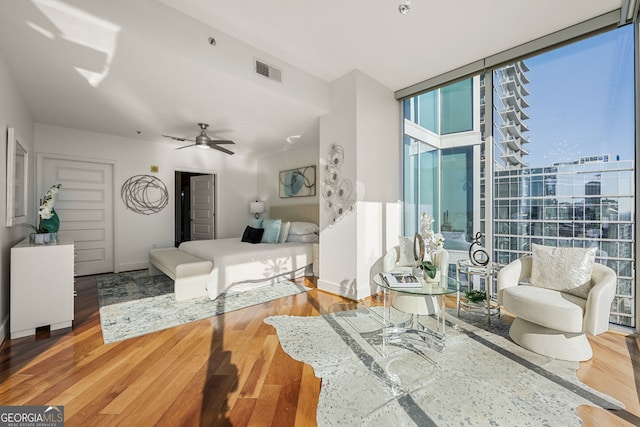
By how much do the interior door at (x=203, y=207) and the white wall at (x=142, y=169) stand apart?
17 centimetres

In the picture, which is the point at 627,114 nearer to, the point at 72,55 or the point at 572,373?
the point at 572,373

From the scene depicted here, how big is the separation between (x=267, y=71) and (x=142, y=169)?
11.8ft

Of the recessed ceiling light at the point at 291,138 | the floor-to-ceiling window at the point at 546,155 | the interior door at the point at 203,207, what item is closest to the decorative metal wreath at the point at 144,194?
the interior door at the point at 203,207

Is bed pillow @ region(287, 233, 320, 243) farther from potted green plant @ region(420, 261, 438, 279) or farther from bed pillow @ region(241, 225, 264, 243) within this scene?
potted green plant @ region(420, 261, 438, 279)

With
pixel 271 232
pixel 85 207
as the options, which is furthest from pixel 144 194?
pixel 271 232

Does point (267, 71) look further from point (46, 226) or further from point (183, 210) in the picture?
point (183, 210)

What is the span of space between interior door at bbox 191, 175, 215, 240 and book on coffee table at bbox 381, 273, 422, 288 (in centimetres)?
485

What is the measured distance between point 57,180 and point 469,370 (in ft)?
19.9

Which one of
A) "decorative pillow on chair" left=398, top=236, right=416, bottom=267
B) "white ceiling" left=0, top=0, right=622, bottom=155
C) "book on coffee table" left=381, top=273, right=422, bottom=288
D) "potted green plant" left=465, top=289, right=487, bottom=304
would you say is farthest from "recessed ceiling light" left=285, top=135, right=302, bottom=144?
"potted green plant" left=465, top=289, right=487, bottom=304

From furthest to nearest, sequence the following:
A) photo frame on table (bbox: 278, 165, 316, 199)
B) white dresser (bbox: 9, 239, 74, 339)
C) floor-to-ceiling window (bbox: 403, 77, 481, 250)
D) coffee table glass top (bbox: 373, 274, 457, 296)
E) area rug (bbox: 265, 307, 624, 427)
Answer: photo frame on table (bbox: 278, 165, 316, 199)
floor-to-ceiling window (bbox: 403, 77, 481, 250)
white dresser (bbox: 9, 239, 74, 339)
coffee table glass top (bbox: 373, 274, 457, 296)
area rug (bbox: 265, 307, 624, 427)

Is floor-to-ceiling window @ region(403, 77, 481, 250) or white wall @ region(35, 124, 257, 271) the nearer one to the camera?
floor-to-ceiling window @ region(403, 77, 481, 250)

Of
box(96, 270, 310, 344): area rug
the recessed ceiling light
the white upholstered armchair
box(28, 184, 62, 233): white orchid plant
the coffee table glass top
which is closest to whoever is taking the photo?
the white upholstered armchair

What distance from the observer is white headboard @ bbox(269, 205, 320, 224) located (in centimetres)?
520

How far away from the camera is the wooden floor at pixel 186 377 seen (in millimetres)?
1499
